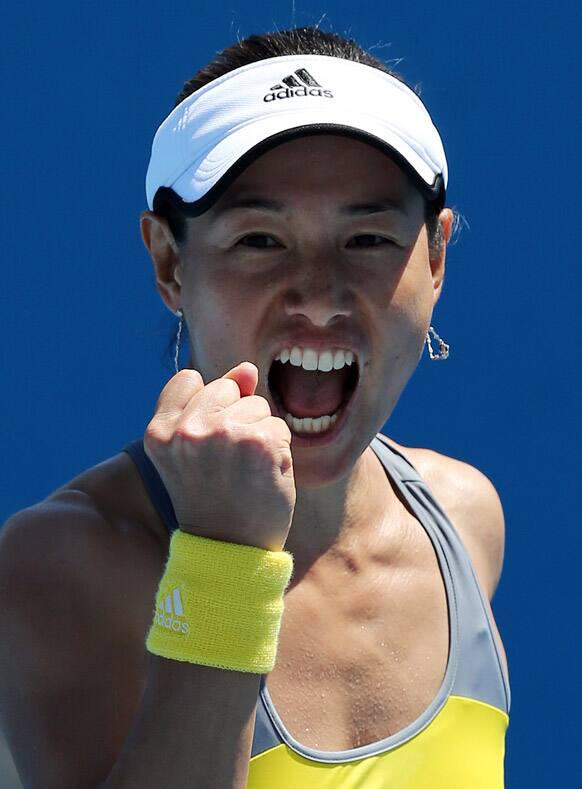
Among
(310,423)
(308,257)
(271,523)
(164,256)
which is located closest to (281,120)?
(308,257)

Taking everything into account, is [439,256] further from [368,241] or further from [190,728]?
[190,728]

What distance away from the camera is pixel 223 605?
3.55 feet

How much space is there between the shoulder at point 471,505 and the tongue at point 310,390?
310 millimetres

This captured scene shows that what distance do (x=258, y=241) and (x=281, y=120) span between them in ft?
0.45

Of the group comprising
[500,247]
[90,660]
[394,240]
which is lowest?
[90,660]

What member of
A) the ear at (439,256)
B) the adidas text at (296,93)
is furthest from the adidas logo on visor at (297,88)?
the ear at (439,256)

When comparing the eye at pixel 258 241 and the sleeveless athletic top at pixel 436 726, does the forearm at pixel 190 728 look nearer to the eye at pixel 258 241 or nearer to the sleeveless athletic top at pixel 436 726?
the sleeveless athletic top at pixel 436 726

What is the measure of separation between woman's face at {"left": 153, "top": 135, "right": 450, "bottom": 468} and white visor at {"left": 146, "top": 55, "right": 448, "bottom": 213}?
0.09 ft

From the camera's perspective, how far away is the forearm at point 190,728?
1.07 meters

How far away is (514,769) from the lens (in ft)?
7.84

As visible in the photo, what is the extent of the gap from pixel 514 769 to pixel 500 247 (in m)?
1.01

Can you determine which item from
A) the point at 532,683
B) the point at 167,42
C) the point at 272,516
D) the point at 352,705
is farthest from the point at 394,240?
the point at 532,683

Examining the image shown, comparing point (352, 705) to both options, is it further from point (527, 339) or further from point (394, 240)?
point (527, 339)

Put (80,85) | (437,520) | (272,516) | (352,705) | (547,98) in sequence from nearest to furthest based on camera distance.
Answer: (272,516) → (352,705) → (437,520) → (80,85) → (547,98)
